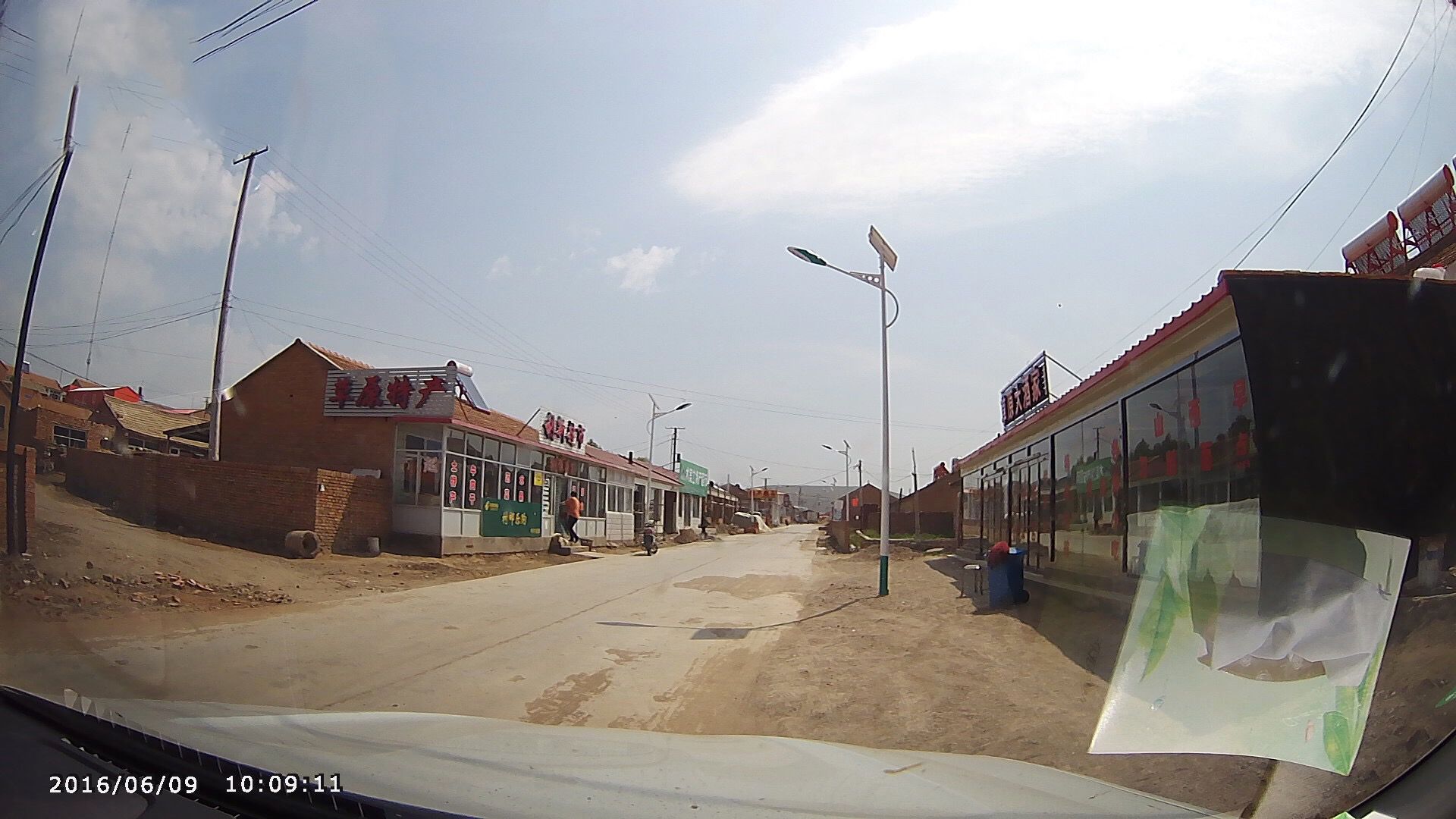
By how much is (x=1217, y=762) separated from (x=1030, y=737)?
1.38m

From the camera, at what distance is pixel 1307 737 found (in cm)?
345

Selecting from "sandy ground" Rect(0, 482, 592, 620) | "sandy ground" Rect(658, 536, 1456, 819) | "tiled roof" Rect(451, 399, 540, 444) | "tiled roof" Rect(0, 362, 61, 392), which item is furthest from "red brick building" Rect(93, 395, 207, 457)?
"sandy ground" Rect(658, 536, 1456, 819)

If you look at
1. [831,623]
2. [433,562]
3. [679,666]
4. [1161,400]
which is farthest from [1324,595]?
[433,562]

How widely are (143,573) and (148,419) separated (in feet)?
27.5

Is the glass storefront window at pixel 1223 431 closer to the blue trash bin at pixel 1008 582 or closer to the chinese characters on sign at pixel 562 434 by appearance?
the blue trash bin at pixel 1008 582

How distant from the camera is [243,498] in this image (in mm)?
15109

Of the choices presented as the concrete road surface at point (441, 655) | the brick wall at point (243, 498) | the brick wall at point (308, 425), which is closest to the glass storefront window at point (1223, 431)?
the concrete road surface at point (441, 655)

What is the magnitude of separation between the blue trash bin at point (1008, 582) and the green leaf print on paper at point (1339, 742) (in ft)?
25.5

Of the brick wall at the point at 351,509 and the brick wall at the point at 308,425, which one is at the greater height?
the brick wall at the point at 308,425

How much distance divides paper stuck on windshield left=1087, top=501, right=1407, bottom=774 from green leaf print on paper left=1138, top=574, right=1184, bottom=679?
0.7 inches

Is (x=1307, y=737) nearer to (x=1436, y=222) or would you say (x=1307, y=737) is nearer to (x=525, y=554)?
(x=1436, y=222)

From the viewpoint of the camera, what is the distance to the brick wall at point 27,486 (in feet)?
20.9

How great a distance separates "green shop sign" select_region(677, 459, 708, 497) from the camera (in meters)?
59.1

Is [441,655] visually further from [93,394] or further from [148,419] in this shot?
[148,419]
